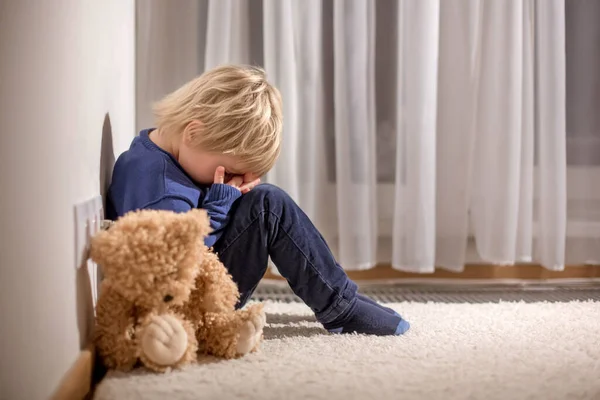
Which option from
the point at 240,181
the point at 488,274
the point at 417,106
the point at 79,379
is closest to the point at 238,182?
the point at 240,181

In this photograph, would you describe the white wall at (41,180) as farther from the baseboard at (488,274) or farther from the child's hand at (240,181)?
the baseboard at (488,274)

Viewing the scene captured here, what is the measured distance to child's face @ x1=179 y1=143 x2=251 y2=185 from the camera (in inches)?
45.7

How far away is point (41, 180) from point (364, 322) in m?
0.67

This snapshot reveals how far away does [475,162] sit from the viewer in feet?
5.82

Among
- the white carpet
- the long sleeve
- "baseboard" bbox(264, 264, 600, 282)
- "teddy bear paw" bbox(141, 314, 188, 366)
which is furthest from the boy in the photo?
"baseboard" bbox(264, 264, 600, 282)

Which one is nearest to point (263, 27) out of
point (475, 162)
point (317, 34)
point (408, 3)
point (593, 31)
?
point (317, 34)

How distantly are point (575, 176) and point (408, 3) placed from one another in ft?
2.26

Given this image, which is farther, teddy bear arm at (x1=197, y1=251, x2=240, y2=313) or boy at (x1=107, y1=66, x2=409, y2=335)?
boy at (x1=107, y1=66, x2=409, y2=335)

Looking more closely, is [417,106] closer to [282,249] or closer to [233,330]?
[282,249]

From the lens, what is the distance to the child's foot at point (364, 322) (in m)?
1.21

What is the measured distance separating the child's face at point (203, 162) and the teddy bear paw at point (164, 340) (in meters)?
0.32

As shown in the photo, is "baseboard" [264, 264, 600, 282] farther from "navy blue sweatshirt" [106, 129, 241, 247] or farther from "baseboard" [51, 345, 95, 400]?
"baseboard" [51, 345, 95, 400]

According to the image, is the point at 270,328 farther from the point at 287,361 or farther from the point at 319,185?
the point at 319,185

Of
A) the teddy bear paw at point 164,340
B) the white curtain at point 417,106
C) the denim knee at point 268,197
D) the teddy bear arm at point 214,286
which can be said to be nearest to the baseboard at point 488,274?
the white curtain at point 417,106
